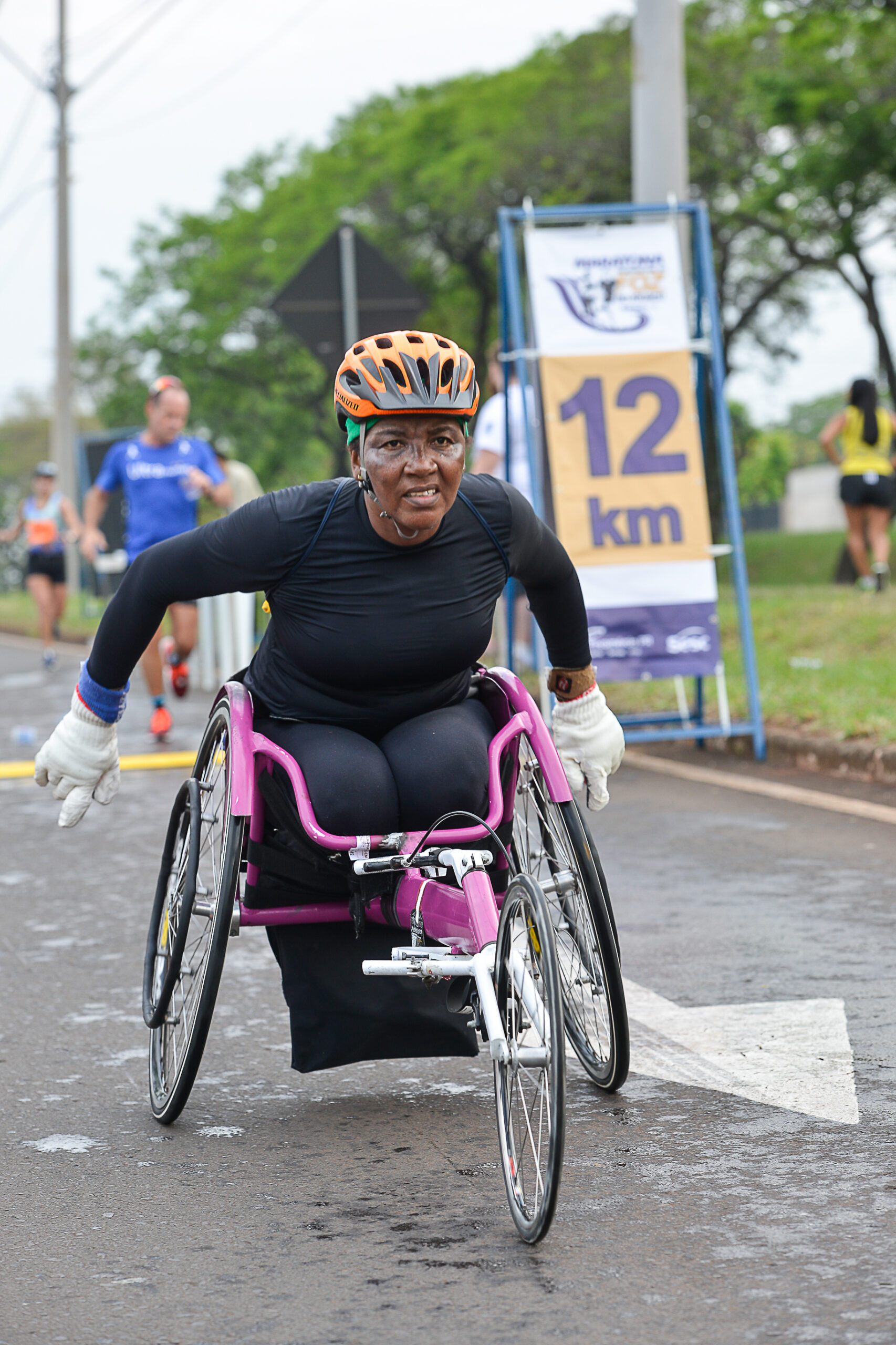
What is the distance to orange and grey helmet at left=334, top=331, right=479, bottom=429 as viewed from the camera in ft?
11.5

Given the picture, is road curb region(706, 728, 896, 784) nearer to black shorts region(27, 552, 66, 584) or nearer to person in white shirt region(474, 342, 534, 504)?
person in white shirt region(474, 342, 534, 504)

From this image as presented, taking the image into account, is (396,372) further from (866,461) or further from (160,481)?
(866,461)

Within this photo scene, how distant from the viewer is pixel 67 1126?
12.7ft

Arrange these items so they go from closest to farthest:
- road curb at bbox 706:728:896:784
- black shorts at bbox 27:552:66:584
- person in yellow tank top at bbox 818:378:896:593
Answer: road curb at bbox 706:728:896:784, person in yellow tank top at bbox 818:378:896:593, black shorts at bbox 27:552:66:584

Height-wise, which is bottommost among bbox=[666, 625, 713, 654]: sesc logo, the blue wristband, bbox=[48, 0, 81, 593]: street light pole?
the blue wristband

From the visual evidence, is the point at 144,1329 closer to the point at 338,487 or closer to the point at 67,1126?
the point at 67,1126

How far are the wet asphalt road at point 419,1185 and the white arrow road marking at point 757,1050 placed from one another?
0.05m

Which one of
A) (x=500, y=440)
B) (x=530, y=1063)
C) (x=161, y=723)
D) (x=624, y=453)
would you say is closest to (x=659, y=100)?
(x=500, y=440)

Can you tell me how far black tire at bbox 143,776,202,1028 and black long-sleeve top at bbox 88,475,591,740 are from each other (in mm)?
341

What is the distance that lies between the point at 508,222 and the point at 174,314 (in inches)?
1513

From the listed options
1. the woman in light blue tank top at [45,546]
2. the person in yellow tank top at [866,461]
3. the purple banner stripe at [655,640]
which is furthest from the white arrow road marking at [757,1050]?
the woman in light blue tank top at [45,546]

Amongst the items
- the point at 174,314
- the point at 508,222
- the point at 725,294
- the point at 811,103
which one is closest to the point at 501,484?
the point at 508,222

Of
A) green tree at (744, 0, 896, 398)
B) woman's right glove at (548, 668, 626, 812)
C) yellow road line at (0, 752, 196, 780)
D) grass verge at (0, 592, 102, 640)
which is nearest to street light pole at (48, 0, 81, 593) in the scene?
grass verge at (0, 592, 102, 640)

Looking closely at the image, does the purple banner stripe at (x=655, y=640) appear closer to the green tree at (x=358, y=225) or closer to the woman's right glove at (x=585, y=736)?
the woman's right glove at (x=585, y=736)
